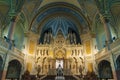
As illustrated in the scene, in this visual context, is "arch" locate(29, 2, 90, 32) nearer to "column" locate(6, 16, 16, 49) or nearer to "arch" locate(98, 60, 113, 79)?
"column" locate(6, 16, 16, 49)

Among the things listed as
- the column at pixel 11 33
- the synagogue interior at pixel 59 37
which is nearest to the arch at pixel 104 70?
the synagogue interior at pixel 59 37

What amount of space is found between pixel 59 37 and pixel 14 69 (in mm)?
9679

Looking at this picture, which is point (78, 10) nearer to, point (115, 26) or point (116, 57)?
point (115, 26)

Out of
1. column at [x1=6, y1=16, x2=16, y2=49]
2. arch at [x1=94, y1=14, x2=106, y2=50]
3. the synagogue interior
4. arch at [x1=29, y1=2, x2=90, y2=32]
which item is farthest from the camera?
arch at [x1=29, y1=2, x2=90, y2=32]

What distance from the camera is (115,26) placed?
21.9 m

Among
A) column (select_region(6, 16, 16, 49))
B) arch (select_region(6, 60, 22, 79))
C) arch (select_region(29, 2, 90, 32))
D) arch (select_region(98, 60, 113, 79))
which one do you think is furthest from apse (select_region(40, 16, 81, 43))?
column (select_region(6, 16, 16, 49))

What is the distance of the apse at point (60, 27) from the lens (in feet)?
85.6

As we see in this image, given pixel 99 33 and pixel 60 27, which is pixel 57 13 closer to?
pixel 60 27

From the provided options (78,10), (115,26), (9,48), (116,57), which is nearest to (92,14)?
(78,10)

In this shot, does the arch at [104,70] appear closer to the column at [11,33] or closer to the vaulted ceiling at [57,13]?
the vaulted ceiling at [57,13]

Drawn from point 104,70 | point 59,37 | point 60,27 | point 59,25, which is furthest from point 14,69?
point 104,70

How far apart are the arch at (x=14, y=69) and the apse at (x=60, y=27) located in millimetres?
7853

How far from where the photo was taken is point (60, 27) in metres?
26.6

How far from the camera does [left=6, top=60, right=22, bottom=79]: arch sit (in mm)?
18709
